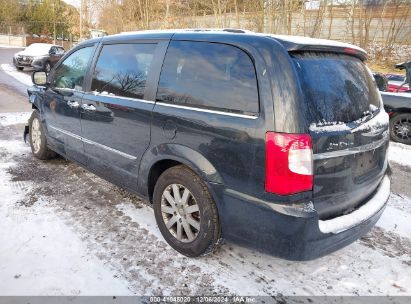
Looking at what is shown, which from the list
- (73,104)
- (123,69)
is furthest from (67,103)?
(123,69)

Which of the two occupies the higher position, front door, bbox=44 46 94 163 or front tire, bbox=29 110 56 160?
front door, bbox=44 46 94 163

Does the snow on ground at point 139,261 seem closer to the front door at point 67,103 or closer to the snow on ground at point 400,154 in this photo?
the front door at point 67,103

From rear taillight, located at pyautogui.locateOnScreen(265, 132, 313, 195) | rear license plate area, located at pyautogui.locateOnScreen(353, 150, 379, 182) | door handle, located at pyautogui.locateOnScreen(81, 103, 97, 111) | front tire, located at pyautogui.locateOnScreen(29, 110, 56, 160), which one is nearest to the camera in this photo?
rear taillight, located at pyautogui.locateOnScreen(265, 132, 313, 195)

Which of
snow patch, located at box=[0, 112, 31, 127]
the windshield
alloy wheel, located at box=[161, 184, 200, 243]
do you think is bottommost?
alloy wheel, located at box=[161, 184, 200, 243]

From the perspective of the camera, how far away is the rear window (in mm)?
2426

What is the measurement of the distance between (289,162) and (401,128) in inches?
236

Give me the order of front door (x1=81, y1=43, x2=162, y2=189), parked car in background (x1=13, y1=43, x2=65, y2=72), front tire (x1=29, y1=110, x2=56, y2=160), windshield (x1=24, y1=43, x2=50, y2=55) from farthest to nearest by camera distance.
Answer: windshield (x1=24, y1=43, x2=50, y2=55)
parked car in background (x1=13, y1=43, x2=65, y2=72)
front tire (x1=29, y1=110, x2=56, y2=160)
front door (x1=81, y1=43, x2=162, y2=189)

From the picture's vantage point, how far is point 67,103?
14.1 ft

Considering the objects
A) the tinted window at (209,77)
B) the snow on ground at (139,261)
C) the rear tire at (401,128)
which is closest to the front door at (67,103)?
the snow on ground at (139,261)

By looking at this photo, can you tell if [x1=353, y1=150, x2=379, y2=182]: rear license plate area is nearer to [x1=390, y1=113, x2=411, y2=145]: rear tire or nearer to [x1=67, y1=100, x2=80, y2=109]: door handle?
[x1=67, y1=100, x2=80, y2=109]: door handle

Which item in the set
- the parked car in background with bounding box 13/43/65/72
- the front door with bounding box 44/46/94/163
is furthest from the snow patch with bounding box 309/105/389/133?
the parked car in background with bounding box 13/43/65/72

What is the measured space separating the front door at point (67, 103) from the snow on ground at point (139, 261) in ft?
2.32

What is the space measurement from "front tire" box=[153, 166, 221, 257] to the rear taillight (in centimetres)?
61

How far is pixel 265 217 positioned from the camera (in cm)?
245
